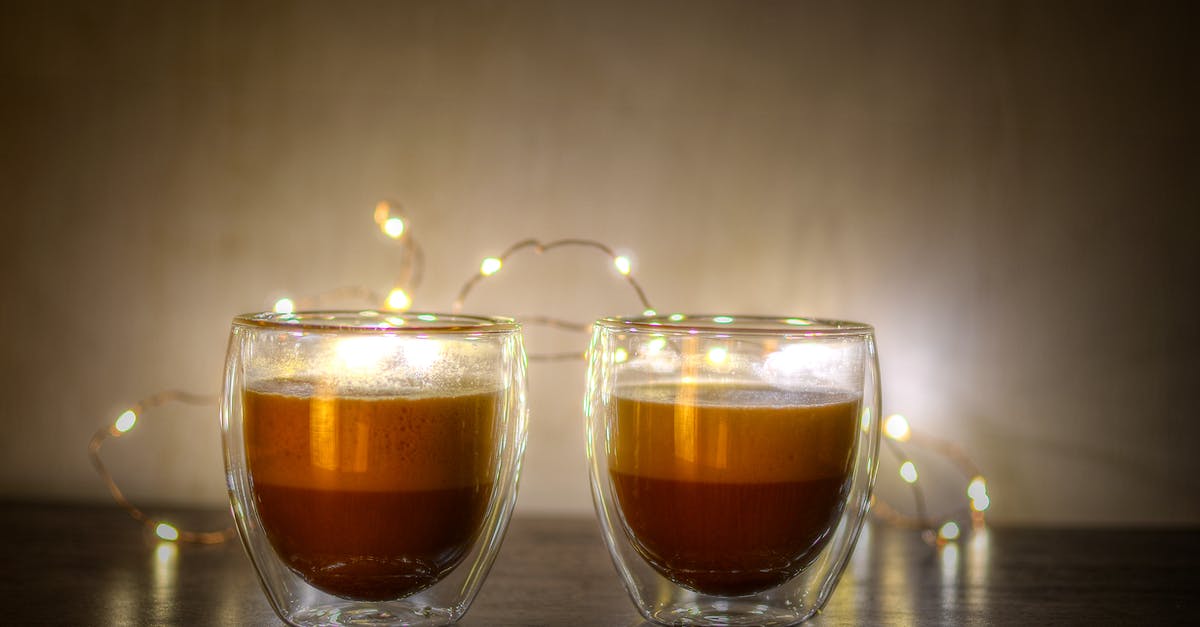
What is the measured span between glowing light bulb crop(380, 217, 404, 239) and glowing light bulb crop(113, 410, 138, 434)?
0.33 metres

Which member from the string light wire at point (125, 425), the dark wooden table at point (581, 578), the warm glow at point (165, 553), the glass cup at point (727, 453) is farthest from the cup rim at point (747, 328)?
the string light wire at point (125, 425)

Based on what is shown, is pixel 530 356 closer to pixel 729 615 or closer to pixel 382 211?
pixel 382 211

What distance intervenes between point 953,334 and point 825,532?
18.4 inches

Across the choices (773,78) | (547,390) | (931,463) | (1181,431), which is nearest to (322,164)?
(547,390)

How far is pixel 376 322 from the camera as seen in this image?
788 mm

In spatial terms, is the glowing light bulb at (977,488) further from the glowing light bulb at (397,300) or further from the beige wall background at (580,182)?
the glowing light bulb at (397,300)

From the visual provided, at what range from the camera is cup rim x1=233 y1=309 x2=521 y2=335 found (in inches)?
26.5

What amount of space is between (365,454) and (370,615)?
129mm

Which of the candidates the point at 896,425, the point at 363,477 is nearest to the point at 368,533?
the point at 363,477

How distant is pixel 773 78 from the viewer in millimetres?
1106

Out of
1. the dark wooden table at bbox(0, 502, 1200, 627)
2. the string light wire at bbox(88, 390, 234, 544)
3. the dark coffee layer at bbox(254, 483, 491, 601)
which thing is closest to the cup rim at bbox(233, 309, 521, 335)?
the dark coffee layer at bbox(254, 483, 491, 601)

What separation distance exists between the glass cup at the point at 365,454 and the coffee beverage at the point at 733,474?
10 cm

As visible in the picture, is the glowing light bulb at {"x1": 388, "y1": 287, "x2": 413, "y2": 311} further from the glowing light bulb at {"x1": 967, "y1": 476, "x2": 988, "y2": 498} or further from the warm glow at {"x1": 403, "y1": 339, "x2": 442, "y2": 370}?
the glowing light bulb at {"x1": 967, "y1": 476, "x2": 988, "y2": 498}

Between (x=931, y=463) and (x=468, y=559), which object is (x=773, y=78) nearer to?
(x=931, y=463)
